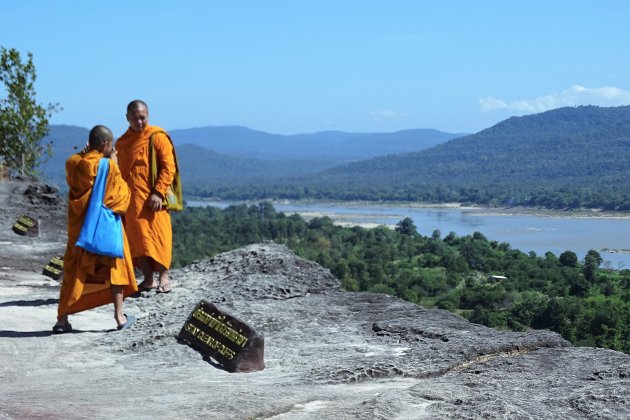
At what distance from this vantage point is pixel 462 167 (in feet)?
502

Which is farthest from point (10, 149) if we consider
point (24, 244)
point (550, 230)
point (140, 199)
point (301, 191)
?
point (301, 191)

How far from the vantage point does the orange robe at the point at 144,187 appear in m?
8.16

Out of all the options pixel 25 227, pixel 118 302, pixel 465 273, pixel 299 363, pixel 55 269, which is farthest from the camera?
pixel 465 273

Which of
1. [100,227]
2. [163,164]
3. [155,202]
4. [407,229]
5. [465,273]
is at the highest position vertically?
[163,164]

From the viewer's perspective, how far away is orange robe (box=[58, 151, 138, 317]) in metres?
6.95

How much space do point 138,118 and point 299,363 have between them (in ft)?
9.75

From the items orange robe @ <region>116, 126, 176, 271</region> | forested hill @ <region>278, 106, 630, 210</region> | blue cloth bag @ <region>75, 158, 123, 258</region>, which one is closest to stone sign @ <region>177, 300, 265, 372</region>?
blue cloth bag @ <region>75, 158, 123, 258</region>

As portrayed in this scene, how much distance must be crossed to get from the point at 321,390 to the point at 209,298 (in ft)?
9.58

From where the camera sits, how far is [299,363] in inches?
239

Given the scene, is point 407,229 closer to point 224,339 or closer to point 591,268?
point 591,268

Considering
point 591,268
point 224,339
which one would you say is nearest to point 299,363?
point 224,339

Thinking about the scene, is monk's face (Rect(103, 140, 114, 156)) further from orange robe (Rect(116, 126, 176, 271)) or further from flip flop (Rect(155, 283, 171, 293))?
flip flop (Rect(155, 283, 171, 293))

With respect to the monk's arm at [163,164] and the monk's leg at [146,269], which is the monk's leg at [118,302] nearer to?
the monk's leg at [146,269]

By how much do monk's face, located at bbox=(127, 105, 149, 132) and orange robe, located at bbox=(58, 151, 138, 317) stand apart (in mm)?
1160
